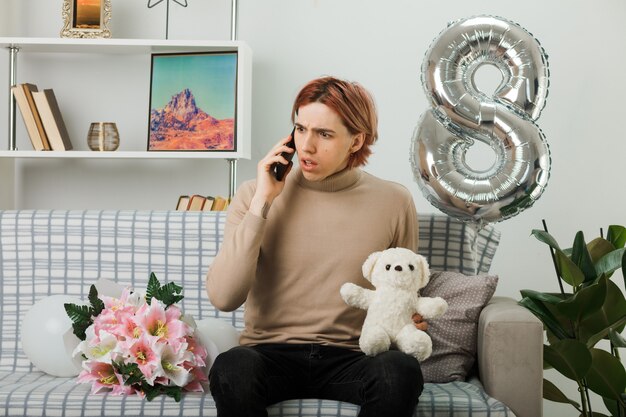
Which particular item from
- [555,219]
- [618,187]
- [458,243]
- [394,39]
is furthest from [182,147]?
[618,187]

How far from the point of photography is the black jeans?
176cm

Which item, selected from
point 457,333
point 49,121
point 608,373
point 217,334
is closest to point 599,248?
point 608,373

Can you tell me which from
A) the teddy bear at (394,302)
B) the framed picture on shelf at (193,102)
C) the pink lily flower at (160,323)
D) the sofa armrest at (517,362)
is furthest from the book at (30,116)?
the sofa armrest at (517,362)

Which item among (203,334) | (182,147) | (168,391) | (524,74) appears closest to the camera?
(168,391)

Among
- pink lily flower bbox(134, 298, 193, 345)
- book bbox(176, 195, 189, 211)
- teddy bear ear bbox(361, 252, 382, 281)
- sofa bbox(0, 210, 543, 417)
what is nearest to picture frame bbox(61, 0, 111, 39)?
book bbox(176, 195, 189, 211)

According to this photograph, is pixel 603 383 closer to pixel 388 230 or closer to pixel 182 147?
pixel 388 230

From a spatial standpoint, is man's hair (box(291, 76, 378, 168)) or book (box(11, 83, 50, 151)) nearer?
A: man's hair (box(291, 76, 378, 168))

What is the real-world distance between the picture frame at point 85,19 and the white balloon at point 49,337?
4.07 ft

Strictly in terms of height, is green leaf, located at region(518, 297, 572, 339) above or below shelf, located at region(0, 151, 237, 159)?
below

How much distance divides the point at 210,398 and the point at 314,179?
21.3 inches

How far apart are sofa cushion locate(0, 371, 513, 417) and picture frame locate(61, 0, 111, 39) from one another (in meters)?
1.53

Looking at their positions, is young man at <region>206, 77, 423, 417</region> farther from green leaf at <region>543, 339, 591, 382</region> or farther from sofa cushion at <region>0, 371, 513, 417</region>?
green leaf at <region>543, 339, 591, 382</region>

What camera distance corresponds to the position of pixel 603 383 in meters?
2.50

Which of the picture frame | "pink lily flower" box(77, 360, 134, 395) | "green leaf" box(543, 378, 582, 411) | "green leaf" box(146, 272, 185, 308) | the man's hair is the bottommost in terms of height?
"green leaf" box(543, 378, 582, 411)
